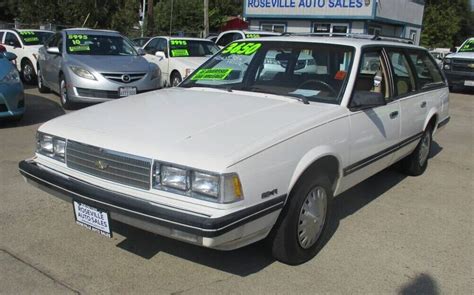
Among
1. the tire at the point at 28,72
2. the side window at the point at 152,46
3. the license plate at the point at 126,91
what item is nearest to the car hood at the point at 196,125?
the license plate at the point at 126,91

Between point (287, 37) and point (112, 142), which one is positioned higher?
point (287, 37)

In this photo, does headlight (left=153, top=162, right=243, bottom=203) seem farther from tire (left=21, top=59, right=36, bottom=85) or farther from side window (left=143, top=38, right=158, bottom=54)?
tire (left=21, top=59, right=36, bottom=85)

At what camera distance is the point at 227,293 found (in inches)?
125

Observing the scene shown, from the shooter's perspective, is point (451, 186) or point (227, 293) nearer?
point (227, 293)

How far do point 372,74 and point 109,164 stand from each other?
8.63 ft

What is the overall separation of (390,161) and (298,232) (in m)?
1.85

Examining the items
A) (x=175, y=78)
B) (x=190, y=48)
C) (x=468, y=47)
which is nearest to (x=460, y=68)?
(x=468, y=47)

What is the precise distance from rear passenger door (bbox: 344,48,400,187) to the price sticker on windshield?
101 centimetres

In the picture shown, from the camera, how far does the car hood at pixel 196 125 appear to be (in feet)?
9.52

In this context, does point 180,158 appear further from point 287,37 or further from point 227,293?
point 287,37

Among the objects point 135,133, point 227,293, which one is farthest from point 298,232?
point 135,133

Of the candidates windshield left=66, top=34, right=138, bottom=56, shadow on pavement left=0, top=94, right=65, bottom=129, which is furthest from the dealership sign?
shadow on pavement left=0, top=94, right=65, bottom=129

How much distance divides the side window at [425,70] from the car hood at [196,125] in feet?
7.06

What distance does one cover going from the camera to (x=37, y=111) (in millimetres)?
9078
